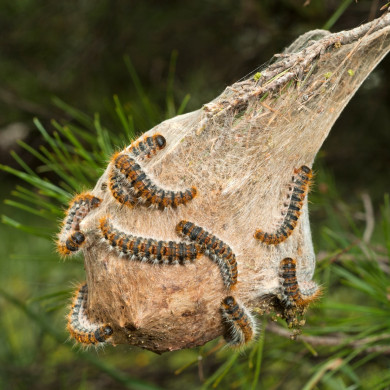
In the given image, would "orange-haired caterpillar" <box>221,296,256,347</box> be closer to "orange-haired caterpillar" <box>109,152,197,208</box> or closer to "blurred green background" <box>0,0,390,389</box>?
"orange-haired caterpillar" <box>109,152,197,208</box>

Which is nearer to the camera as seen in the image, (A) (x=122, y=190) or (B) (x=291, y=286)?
(A) (x=122, y=190)

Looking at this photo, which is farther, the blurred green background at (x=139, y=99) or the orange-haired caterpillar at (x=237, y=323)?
the blurred green background at (x=139, y=99)

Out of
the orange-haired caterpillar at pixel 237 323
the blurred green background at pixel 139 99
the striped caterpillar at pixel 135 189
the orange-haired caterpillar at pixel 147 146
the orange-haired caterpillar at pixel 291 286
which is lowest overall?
the orange-haired caterpillar at pixel 237 323

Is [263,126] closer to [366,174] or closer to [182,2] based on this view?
[366,174]

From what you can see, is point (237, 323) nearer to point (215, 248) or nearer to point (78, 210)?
point (215, 248)

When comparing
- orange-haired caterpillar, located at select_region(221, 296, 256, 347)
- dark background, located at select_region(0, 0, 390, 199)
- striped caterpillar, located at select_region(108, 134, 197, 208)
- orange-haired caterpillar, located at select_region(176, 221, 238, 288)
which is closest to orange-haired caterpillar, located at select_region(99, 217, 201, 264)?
orange-haired caterpillar, located at select_region(176, 221, 238, 288)

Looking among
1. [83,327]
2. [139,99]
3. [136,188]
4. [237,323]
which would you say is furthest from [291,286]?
[139,99]

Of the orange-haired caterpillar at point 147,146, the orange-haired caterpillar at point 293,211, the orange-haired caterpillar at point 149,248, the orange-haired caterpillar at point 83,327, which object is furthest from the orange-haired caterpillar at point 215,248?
the orange-haired caterpillar at point 83,327

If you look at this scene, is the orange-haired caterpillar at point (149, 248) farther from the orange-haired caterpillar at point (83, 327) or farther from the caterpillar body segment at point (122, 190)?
the orange-haired caterpillar at point (83, 327)
